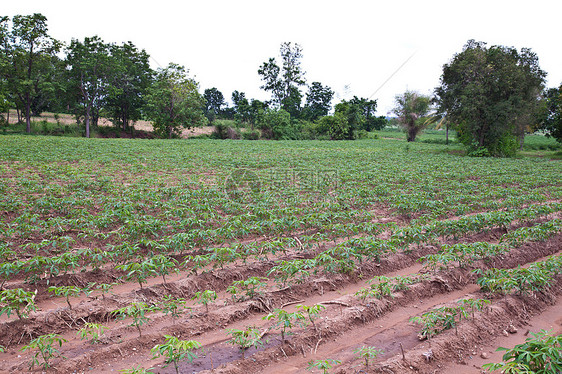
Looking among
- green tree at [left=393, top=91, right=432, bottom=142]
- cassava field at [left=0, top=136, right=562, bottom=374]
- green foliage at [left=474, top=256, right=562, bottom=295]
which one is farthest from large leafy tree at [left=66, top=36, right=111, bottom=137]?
green foliage at [left=474, top=256, right=562, bottom=295]

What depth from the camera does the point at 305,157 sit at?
78.7 ft

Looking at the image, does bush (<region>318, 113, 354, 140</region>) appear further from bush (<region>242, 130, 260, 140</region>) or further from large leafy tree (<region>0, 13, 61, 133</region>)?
large leafy tree (<region>0, 13, 61, 133</region>)

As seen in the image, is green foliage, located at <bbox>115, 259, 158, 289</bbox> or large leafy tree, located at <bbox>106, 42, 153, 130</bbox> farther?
large leafy tree, located at <bbox>106, 42, 153, 130</bbox>

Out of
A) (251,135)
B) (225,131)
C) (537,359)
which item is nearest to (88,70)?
(225,131)

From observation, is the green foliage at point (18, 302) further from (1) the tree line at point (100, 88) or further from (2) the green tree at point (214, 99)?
(2) the green tree at point (214, 99)

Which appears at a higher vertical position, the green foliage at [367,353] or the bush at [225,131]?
the bush at [225,131]

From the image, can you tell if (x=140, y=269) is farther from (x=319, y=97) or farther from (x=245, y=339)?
(x=319, y=97)

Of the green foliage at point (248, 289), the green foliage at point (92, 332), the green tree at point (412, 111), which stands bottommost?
the green foliage at point (92, 332)

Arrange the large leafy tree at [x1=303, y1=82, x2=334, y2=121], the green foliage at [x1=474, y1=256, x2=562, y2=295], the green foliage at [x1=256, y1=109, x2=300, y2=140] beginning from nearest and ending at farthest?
the green foliage at [x1=474, y1=256, x2=562, y2=295] < the green foliage at [x1=256, y1=109, x2=300, y2=140] < the large leafy tree at [x1=303, y1=82, x2=334, y2=121]

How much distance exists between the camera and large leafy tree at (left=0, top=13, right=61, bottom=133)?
3509 cm

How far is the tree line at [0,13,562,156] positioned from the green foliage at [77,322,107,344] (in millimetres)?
24885

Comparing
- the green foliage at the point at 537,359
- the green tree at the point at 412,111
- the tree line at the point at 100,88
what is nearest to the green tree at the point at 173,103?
the tree line at the point at 100,88

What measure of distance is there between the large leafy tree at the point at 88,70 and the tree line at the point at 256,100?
11 centimetres

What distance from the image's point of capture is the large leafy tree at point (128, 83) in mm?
43250
